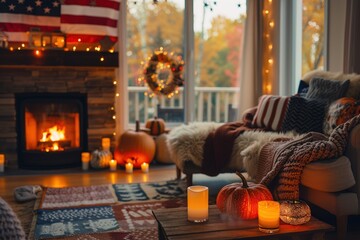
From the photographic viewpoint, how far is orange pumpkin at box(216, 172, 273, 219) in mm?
1826

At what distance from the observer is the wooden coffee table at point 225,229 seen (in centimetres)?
164

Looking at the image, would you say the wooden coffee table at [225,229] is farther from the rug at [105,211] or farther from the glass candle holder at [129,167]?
the glass candle holder at [129,167]

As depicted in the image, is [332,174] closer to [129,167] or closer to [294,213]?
[294,213]

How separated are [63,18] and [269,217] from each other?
11.7 feet

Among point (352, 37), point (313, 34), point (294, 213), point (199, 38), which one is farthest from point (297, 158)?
point (199, 38)

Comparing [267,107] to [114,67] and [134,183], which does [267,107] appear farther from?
[114,67]

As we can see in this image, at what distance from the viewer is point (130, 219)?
2812mm

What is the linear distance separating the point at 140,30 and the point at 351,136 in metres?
3.38

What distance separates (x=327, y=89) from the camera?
10.9 feet

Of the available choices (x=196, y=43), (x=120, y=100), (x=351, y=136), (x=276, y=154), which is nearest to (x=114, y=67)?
(x=120, y=100)

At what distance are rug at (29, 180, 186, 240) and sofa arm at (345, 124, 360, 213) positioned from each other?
3.79 feet

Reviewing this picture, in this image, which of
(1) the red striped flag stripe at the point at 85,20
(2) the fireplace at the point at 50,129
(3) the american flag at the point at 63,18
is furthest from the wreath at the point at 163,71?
(2) the fireplace at the point at 50,129

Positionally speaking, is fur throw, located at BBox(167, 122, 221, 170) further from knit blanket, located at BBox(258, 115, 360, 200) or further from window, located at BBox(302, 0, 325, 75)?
window, located at BBox(302, 0, 325, 75)

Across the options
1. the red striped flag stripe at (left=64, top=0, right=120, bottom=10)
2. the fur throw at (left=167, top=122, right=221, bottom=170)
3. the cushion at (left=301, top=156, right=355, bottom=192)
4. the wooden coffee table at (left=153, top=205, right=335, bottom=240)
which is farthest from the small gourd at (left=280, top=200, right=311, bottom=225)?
the red striped flag stripe at (left=64, top=0, right=120, bottom=10)
